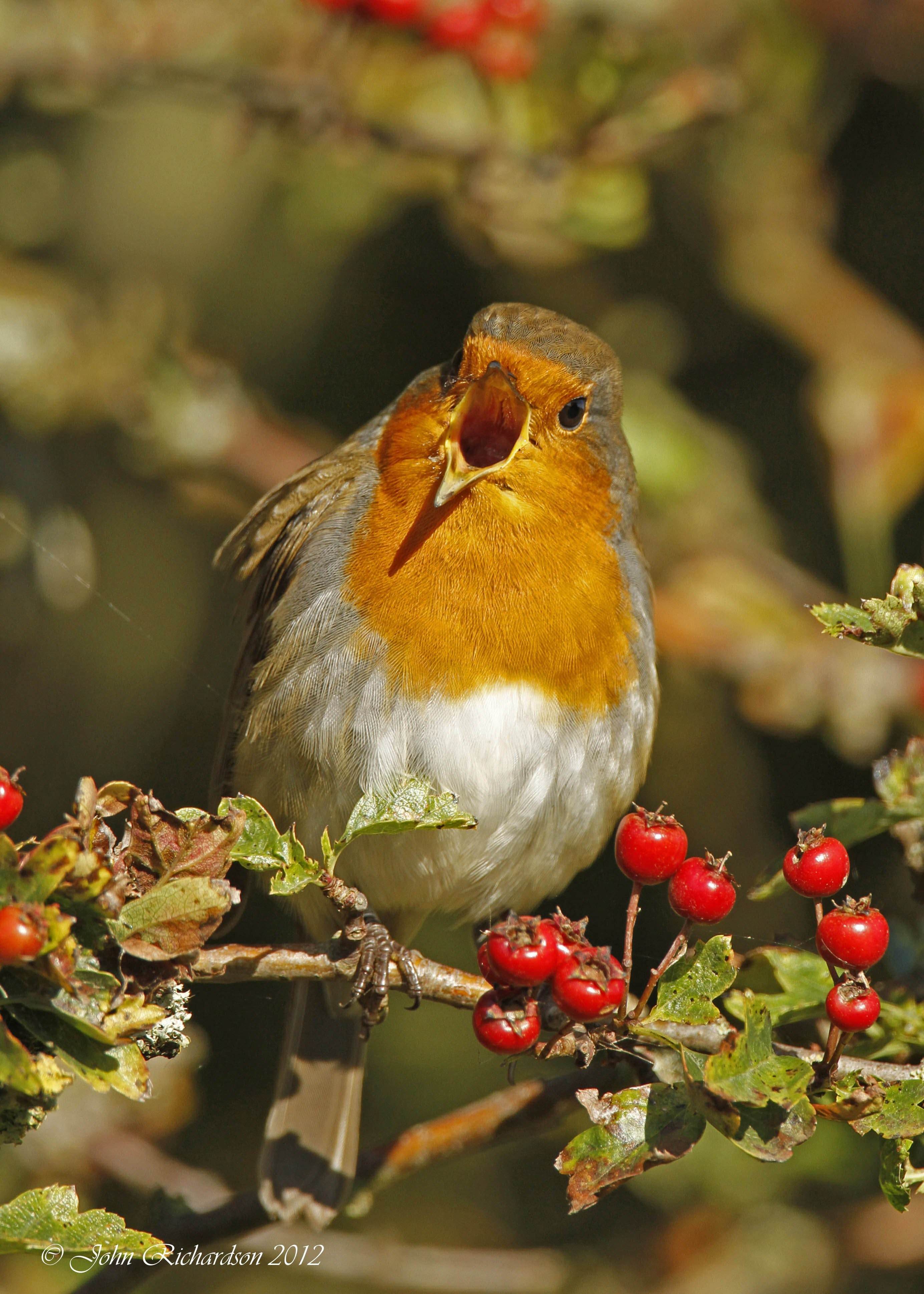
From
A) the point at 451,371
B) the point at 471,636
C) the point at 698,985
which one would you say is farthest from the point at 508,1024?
the point at 451,371

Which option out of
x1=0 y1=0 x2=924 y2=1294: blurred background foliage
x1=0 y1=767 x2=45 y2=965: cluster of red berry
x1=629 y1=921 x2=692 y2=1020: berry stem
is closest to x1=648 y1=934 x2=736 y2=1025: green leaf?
x1=629 y1=921 x2=692 y2=1020: berry stem

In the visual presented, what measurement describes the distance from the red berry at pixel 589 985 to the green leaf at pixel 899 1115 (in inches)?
16.0

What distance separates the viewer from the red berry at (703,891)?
205 centimetres

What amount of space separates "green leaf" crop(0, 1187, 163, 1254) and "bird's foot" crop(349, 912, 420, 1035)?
0.74m

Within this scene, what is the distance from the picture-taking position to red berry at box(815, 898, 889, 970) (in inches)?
78.9

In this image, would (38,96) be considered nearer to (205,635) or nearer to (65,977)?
(205,635)

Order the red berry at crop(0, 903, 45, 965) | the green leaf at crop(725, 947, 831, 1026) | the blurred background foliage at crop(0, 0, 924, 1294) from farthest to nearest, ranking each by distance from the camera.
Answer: the blurred background foliage at crop(0, 0, 924, 1294), the green leaf at crop(725, 947, 831, 1026), the red berry at crop(0, 903, 45, 965)

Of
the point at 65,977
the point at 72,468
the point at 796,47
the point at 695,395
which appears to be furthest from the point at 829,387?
the point at 65,977

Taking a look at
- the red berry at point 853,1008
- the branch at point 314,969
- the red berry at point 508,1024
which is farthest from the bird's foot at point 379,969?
the red berry at point 853,1008

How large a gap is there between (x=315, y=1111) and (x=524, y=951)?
2029 mm

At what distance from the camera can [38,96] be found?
4141mm

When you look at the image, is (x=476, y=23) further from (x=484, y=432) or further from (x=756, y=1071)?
(x=756, y=1071)

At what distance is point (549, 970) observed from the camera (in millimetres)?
2039

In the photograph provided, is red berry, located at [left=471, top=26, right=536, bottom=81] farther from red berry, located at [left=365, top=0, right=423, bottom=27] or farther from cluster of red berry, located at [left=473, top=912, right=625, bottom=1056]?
cluster of red berry, located at [left=473, top=912, right=625, bottom=1056]
